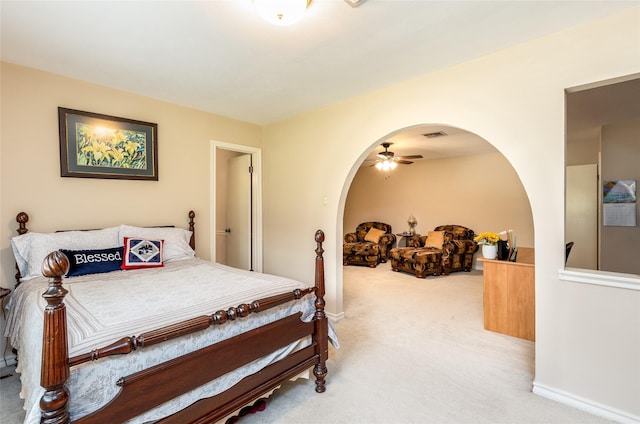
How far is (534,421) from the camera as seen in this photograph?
6.23ft

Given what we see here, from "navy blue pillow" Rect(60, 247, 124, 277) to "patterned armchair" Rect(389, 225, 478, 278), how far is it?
4.74m

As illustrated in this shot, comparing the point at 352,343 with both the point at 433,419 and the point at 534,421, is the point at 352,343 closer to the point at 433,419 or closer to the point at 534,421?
the point at 433,419

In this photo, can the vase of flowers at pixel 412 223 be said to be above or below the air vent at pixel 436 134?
below

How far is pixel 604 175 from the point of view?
163 inches

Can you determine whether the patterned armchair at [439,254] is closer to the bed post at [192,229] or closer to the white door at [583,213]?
the white door at [583,213]

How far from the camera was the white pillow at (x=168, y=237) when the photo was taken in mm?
3084

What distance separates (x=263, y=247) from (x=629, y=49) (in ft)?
13.5

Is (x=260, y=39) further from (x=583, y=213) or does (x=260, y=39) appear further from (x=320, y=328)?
(x=583, y=213)

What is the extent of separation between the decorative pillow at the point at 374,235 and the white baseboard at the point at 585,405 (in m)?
4.96

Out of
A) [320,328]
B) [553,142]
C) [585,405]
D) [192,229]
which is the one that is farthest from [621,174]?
[192,229]

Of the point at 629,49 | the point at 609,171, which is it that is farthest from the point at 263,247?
the point at 609,171

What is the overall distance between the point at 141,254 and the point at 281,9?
2.46 m

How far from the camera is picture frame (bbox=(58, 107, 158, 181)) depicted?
2.90 m

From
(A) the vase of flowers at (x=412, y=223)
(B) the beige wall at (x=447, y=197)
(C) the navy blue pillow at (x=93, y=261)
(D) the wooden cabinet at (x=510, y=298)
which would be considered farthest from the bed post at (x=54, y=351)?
(B) the beige wall at (x=447, y=197)
